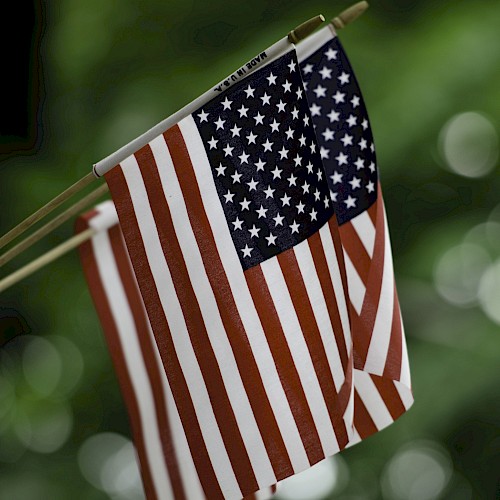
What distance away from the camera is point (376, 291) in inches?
130

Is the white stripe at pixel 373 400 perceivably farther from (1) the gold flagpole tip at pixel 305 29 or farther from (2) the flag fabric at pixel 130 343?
(1) the gold flagpole tip at pixel 305 29

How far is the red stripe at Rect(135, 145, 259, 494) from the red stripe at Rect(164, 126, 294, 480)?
7 centimetres

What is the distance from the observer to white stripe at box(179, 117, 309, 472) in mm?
2781

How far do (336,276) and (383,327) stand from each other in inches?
18.1

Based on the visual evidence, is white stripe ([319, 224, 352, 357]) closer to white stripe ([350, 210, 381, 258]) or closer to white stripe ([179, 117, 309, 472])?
white stripe ([179, 117, 309, 472])

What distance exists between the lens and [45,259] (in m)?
3.62

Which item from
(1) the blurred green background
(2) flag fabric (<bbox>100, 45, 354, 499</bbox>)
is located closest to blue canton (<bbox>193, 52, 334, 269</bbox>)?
(2) flag fabric (<bbox>100, 45, 354, 499</bbox>)

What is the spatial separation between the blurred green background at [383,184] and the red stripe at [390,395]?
16.0 feet

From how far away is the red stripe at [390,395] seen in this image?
3.45m

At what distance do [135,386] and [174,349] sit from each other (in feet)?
4.62

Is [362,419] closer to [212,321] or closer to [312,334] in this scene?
[312,334]

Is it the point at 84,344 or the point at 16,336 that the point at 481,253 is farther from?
the point at 16,336

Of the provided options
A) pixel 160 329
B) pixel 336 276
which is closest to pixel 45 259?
pixel 160 329

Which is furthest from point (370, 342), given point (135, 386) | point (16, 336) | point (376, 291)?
point (16, 336)
